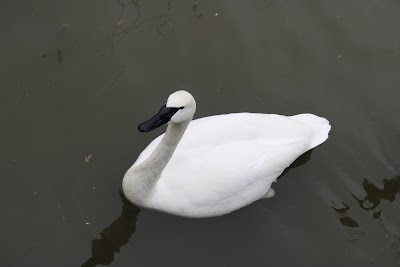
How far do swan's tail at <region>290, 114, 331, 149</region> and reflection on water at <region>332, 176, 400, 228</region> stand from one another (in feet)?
2.05

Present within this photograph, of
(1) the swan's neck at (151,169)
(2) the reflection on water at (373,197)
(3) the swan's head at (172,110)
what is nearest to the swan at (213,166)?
(1) the swan's neck at (151,169)

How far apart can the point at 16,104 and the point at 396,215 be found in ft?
11.5

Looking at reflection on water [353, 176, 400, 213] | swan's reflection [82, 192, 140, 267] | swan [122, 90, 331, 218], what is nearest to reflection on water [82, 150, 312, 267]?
swan's reflection [82, 192, 140, 267]

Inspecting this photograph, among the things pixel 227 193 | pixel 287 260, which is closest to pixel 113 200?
pixel 227 193

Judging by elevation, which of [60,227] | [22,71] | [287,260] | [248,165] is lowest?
[287,260]

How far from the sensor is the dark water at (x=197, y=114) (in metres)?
5.46

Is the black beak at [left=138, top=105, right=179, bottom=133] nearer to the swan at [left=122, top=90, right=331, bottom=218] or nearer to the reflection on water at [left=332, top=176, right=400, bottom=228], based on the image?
the swan at [left=122, top=90, right=331, bottom=218]

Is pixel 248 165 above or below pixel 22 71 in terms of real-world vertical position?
below

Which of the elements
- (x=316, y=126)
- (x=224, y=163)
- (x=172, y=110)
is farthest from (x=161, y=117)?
(x=316, y=126)

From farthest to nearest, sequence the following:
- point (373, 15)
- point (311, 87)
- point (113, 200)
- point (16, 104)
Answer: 1. point (373, 15)
2. point (311, 87)
3. point (16, 104)
4. point (113, 200)

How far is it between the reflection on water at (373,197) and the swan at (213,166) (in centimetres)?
77

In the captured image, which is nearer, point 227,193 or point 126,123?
point 227,193

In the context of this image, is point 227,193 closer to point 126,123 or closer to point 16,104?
point 126,123

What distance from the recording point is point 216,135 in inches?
207
